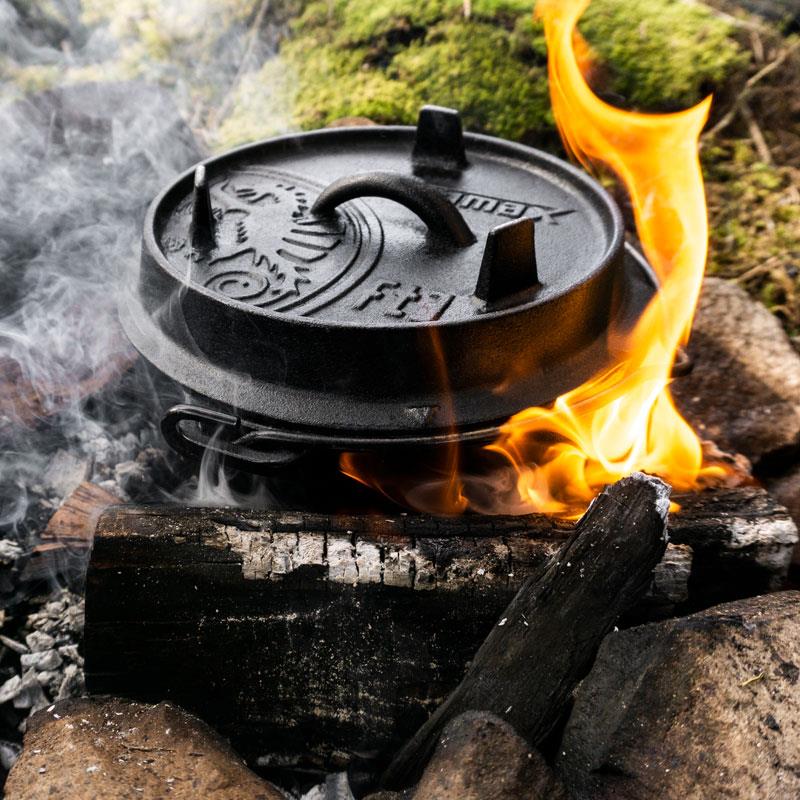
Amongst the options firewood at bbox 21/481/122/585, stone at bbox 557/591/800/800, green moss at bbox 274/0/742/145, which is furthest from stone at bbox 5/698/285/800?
green moss at bbox 274/0/742/145

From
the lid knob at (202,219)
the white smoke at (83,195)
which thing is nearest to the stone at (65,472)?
the white smoke at (83,195)

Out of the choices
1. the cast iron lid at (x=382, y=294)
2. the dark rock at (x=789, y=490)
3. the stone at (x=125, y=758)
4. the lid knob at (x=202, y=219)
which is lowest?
the dark rock at (x=789, y=490)

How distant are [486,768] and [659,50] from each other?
4.05 m

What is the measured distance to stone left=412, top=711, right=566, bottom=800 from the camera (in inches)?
63.2

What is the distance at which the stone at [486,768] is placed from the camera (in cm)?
161

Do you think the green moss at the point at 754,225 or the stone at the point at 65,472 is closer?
the stone at the point at 65,472

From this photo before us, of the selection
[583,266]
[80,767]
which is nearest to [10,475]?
[80,767]

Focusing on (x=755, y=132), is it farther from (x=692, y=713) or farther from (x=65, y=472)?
(x=65, y=472)

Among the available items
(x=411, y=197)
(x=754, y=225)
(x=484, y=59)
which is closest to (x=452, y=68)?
(x=484, y=59)

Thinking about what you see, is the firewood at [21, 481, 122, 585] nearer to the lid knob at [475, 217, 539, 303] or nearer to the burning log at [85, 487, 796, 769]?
the burning log at [85, 487, 796, 769]

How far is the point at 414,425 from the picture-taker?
1.97 meters

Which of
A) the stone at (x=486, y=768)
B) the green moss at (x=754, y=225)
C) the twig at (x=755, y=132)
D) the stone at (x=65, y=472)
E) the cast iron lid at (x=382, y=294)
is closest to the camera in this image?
the stone at (x=486, y=768)

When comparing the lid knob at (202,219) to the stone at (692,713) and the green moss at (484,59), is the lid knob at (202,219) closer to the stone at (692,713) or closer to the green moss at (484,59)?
the stone at (692,713)

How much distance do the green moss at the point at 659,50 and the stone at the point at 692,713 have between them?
10.8 ft
